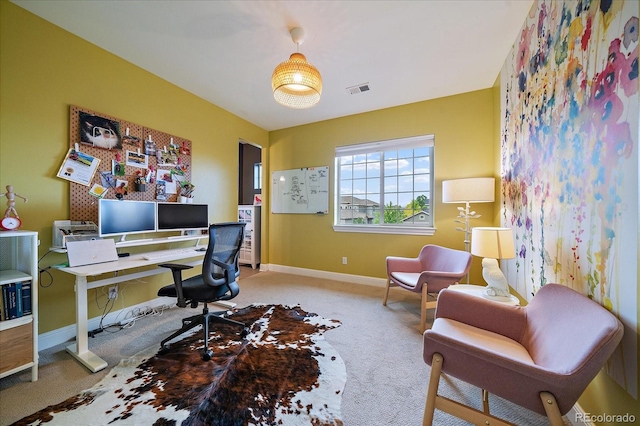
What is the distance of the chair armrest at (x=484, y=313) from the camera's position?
4.46 ft

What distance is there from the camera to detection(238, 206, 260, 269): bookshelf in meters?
4.73

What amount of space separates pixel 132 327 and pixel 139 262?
2.58ft

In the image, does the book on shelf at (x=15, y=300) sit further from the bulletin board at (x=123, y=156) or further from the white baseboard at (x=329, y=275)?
the white baseboard at (x=329, y=275)

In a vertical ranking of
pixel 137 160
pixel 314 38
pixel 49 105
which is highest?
pixel 314 38

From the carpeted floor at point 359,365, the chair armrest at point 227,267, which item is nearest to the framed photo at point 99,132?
the chair armrest at point 227,267

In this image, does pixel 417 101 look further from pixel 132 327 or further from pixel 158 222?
pixel 132 327

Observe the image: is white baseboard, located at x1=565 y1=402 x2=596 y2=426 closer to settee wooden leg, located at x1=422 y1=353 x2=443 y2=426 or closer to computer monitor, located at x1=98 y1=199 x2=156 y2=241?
settee wooden leg, located at x1=422 y1=353 x2=443 y2=426

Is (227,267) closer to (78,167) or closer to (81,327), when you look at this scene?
(81,327)

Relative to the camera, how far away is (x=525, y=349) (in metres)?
1.26

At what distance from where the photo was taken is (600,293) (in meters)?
1.08

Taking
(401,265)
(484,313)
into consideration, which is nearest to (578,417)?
(484,313)

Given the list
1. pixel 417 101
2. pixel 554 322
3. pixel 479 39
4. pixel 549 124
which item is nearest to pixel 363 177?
pixel 417 101

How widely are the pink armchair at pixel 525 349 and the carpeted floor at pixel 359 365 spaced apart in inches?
9.3

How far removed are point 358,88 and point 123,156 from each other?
9.20 feet
